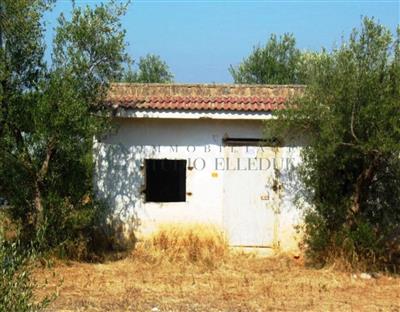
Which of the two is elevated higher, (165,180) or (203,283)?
(165,180)

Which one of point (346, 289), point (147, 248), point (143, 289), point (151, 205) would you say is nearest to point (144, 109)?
point (151, 205)

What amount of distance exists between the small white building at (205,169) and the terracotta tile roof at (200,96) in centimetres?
4

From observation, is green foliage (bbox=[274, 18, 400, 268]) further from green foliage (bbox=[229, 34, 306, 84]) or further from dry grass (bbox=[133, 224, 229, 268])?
green foliage (bbox=[229, 34, 306, 84])

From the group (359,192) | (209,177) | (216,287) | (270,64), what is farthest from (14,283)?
(270,64)

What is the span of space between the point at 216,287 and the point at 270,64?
751 inches

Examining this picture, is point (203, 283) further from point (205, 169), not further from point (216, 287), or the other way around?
point (205, 169)

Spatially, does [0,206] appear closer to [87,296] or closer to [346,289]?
[87,296]

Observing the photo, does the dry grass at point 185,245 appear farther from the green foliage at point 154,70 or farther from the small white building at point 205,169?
the green foliage at point 154,70

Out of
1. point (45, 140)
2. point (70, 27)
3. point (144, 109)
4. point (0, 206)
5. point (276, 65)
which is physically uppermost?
point (276, 65)

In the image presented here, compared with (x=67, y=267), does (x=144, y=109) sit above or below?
above

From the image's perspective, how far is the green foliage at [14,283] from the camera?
435 centimetres

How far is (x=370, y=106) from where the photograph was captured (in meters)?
9.31

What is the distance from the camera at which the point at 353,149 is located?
389 inches

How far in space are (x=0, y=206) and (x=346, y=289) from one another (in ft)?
21.2
